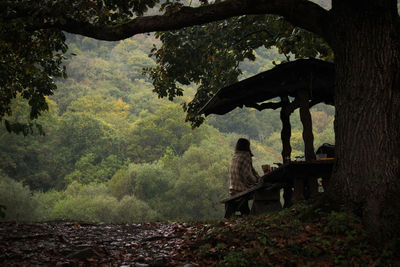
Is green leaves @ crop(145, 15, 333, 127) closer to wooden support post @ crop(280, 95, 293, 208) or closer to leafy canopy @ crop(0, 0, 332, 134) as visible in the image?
leafy canopy @ crop(0, 0, 332, 134)

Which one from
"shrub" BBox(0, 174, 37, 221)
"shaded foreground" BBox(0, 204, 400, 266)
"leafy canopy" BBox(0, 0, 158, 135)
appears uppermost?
"leafy canopy" BBox(0, 0, 158, 135)

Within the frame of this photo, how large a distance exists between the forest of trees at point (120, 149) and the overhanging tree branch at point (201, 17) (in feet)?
9.78

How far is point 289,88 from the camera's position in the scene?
30.7ft

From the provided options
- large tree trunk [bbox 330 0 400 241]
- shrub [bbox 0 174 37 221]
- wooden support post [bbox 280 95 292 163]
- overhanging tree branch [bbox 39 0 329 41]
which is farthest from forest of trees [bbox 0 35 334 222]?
large tree trunk [bbox 330 0 400 241]

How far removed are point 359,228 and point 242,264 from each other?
1.84 m

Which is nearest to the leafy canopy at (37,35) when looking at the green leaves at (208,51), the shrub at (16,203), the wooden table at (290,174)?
the green leaves at (208,51)

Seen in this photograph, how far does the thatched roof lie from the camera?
9.08 m

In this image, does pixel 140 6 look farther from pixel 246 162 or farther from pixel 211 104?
pixel 246 162

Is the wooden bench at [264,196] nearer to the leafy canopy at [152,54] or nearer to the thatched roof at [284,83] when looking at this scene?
the thatched roof at [284,83]

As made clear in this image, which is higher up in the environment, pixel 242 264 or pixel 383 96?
pixel 383 96

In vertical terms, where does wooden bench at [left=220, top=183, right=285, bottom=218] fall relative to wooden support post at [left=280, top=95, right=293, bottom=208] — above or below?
below

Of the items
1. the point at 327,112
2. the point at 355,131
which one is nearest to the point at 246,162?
the point at 355,131

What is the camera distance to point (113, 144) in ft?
220

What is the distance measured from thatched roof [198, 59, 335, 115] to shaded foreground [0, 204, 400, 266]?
11.5 ft
